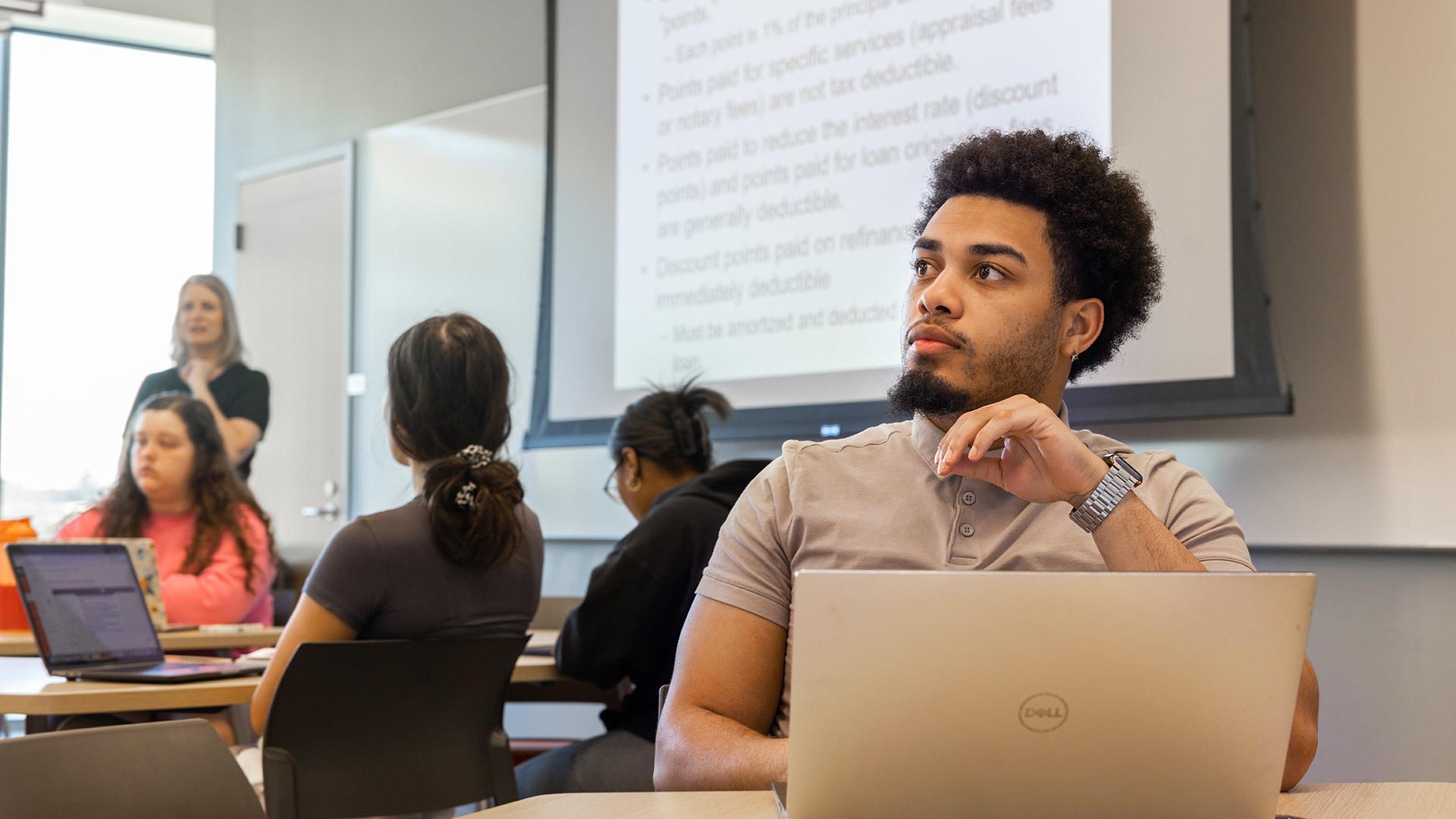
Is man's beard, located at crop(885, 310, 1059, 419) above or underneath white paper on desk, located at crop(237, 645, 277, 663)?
above

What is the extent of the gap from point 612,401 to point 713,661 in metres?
2.99

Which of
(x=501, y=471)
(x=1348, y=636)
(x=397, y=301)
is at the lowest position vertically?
(x=1348, y=636)

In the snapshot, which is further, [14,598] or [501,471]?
[14,598]

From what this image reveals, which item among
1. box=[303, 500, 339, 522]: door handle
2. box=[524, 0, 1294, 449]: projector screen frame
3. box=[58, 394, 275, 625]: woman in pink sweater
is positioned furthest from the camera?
box=[303, 500, 339, 522]: door handle

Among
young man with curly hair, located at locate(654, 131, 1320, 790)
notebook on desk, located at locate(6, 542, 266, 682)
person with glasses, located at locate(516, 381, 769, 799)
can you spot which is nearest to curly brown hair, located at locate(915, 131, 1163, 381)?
young man with curly hair, located at locate(654, 131, 1320, 790)

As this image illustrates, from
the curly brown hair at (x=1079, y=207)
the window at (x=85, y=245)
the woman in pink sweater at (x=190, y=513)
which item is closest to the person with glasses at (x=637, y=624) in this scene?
the curly brown hair at (x=1079, y=207)

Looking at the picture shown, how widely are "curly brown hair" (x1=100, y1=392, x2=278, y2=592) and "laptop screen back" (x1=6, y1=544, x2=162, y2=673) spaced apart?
0.84 m

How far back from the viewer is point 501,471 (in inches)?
95.1

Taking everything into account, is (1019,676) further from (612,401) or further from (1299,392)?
(612,401)

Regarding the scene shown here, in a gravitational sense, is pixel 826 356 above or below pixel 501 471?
above

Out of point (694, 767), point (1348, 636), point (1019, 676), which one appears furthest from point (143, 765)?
point (1348, 636)

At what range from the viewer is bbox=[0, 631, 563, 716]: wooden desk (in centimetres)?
206

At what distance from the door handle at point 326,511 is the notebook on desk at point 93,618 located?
2964 mm

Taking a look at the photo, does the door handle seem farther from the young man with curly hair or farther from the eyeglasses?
the young man with curly hair
